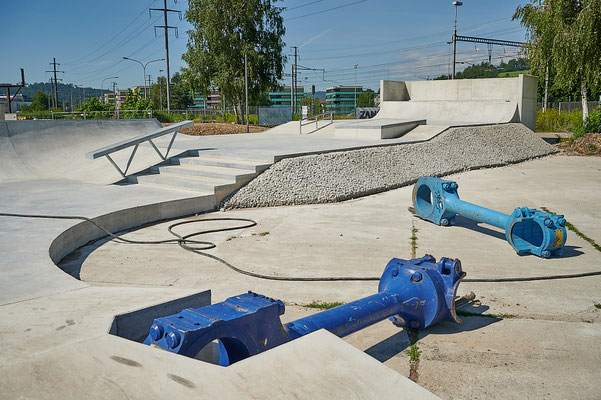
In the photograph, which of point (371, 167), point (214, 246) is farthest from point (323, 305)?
point (371, 167)

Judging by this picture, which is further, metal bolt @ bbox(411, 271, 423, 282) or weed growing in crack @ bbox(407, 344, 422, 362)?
metal bolt @ bbox(411, 271, 423, 282)

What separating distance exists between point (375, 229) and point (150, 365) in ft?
18.5

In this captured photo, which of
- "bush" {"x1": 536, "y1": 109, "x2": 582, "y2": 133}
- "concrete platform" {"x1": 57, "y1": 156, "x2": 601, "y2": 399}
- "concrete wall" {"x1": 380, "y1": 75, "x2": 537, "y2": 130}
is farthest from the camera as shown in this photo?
"bush" {"x1": 536, "y1": 109, "x2": 582, "y2": 133}

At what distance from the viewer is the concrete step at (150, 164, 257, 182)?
9773 mm

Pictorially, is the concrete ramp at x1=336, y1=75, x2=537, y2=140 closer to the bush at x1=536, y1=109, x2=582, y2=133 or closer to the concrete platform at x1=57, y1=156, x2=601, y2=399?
the bush at x1=536, y1=109, x2=582, y2=133

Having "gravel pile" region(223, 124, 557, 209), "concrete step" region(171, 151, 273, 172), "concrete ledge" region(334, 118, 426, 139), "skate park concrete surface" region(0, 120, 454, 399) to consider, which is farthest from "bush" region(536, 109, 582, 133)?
"skate park concrete surface" region(0, 120, 454, 399)

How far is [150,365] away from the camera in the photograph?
228 centimetres

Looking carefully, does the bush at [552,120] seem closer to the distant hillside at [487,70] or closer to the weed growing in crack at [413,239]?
the weed growing in crack at [413,239]

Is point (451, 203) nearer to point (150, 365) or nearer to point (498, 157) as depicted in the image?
point (150, 365)

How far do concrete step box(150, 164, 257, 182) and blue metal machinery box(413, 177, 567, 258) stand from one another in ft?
12.1

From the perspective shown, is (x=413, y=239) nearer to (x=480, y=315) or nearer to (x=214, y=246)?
(x=480, y=315)

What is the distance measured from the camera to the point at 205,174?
1013 cm

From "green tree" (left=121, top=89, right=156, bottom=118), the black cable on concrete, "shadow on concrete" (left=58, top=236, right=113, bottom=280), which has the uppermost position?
"green tree" (left=121, top=89, right=156, bottom=118)

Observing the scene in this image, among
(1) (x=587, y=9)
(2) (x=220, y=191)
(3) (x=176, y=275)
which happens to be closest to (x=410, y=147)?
(2) (x=220, y=191)
